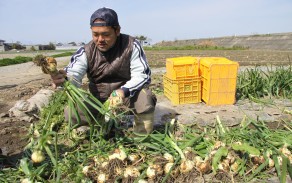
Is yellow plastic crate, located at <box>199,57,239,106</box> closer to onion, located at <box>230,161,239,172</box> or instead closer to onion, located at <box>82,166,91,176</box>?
onion, located at <box>230,161,239,172</box>

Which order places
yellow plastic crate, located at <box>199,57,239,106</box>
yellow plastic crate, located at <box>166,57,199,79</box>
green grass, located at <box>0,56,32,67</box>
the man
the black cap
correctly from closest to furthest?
the black cap < the man < yellow plastic crate, located at <box>199,57,239,106</box> < yellow plastic crate, located at <box>166,57,199,79</box> < green grass, located at <box>0,56,32,67</box>

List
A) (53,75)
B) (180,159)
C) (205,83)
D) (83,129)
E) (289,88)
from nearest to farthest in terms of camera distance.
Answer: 1. (180,159)
2. (53,75)
3. (83,129)
4. (205,83)
5. (289,88)

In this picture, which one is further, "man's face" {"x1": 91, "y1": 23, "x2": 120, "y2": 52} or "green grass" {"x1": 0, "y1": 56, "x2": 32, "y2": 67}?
"green grass" {"x1": 0, "y1": 56, "x2": 32, "y2": 67}

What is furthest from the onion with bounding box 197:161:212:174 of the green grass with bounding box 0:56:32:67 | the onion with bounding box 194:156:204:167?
the green grass with bounding box 0:56:32:67

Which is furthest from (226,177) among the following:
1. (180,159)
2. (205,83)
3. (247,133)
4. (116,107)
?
(205,83)

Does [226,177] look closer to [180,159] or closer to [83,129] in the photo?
[180,159]

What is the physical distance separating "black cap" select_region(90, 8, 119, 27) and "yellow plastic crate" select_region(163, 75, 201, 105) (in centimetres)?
166

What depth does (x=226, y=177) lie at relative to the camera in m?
1.84

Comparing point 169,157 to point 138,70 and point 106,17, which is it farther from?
point 106,17

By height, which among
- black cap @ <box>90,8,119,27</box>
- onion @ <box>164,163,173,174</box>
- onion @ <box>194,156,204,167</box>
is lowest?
onion @ <box>164,163,173,174</box>

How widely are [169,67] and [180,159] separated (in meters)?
2.26

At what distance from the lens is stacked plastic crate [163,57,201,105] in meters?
3.87

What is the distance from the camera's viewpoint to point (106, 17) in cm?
236

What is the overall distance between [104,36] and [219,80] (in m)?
1.94
